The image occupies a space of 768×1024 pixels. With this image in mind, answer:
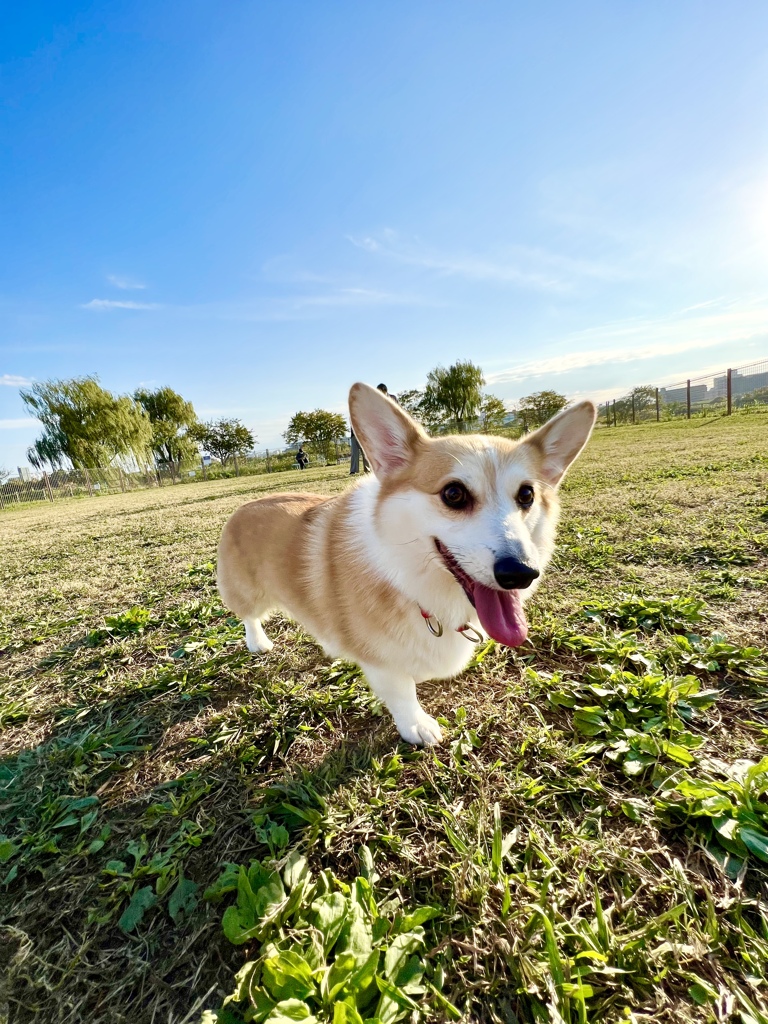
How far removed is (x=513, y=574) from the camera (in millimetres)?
1332

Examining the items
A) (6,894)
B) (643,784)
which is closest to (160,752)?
(6,894)

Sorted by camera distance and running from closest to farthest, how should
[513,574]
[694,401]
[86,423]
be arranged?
1. [513,574]
2. [694,401]
3. [86,423]

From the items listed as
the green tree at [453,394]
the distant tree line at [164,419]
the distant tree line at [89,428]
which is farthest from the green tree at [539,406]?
the distant tree line at [89,428]

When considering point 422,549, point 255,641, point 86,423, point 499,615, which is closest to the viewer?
point 499,615

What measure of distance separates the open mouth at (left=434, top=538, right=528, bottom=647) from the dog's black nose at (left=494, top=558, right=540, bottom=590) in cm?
13

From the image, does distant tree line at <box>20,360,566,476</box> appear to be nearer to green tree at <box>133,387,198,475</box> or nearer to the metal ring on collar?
green tree at <box>133,387,198,475</box>

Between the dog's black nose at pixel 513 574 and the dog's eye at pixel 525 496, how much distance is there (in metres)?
0.42

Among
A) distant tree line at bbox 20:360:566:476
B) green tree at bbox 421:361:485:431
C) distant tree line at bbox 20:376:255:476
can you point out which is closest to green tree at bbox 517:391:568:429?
distant tree line at bbox 20:360:566:476

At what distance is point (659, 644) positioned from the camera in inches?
85.0

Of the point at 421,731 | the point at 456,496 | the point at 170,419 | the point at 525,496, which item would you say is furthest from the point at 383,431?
the point at 170,419

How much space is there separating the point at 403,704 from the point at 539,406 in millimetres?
31626

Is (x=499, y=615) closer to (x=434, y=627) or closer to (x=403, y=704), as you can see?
(x=434, y=627)

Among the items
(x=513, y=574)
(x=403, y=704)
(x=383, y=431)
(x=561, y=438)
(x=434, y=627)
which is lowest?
(x=403, y=704)

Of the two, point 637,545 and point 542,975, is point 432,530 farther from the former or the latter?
point 637,545
